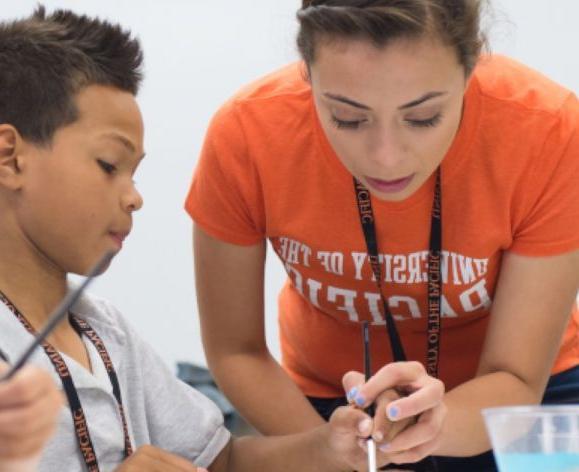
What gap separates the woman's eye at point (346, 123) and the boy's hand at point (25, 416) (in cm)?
57

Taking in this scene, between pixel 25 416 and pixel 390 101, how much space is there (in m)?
0.59

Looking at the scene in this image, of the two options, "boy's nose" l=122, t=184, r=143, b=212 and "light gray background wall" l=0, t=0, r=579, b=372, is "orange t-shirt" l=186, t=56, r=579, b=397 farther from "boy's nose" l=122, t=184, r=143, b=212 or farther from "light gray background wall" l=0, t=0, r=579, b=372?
"light gray background wall" l=0, t=0, r=579, b=372

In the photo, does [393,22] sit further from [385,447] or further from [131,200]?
[385,447]

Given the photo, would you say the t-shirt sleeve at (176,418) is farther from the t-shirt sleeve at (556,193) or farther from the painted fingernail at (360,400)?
the t-shirt sleeve at (556,193)

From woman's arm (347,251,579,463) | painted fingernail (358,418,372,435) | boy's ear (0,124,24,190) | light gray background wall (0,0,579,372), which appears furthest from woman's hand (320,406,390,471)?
light gray background wall (0,0,579,372)

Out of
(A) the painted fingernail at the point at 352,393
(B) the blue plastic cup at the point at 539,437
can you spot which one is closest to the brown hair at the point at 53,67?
(A) the painted fingernail at the point at 352,393

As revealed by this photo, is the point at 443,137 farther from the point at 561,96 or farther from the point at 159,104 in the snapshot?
the point at 159,104

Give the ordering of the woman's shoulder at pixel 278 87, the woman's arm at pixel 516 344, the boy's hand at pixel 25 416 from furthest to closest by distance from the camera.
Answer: the woman's shoulder at pixel 278 87, the woman's arm at pixel 516 344, the boy's hand at pixel 25 416

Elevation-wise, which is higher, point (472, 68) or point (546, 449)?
point (472, 68)

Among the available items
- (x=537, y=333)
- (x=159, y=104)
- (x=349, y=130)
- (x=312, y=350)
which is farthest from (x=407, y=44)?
(x=159, y=104)

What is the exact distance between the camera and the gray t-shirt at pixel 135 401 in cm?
116

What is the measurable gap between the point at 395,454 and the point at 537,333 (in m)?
0.31

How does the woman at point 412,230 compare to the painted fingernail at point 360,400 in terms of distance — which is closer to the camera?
the painted fingernail at point 360,400

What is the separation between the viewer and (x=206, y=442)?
1340mm
